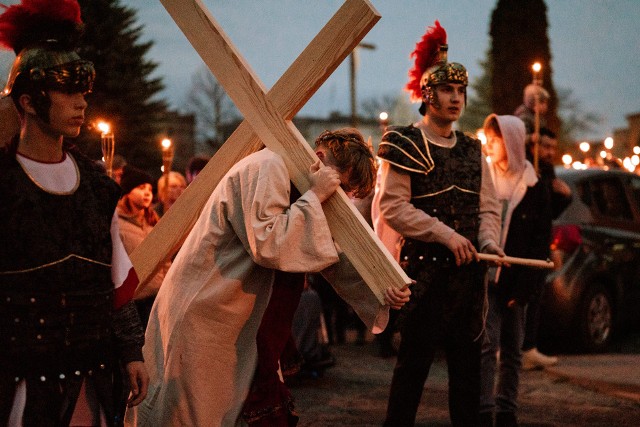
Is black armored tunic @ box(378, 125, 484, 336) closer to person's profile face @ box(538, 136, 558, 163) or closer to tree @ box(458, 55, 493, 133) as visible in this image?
person's profile face @ box(538, 136, 558, 163)

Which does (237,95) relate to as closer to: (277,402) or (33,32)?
(33,32)

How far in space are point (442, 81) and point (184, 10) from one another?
1832 millimetres

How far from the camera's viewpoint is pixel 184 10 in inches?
144

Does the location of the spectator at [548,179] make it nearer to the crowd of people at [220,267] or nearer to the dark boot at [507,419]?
the dark boot at [507,419]

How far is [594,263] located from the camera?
9.27 m

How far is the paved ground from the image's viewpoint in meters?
6.50

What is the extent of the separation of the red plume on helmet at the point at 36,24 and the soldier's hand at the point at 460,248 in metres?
2.45

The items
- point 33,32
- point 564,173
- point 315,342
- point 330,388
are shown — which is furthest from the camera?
point 564,173

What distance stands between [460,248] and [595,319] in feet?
16.8

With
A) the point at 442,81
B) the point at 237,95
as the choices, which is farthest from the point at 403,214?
the point at 237,95

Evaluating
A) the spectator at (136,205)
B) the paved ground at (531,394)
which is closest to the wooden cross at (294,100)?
the spectator at (136,205)

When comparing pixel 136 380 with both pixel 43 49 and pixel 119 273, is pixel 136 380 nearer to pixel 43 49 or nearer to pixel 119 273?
pixel 119 273

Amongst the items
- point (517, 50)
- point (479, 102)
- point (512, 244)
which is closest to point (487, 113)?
point (479, 102)

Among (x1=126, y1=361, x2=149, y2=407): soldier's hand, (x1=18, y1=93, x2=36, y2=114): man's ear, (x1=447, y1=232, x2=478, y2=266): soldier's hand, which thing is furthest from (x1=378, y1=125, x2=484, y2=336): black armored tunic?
(x1=18, y1=93, x2=36, y2=114): man's ear
